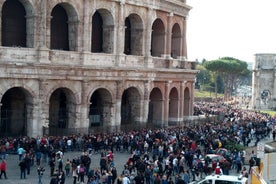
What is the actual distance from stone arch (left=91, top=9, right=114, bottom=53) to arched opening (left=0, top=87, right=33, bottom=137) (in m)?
6.76

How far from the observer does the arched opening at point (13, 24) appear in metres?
28.7

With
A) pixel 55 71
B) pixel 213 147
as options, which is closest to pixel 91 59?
pixel 55 71

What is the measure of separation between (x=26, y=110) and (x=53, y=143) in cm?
425

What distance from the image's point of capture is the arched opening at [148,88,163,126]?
37.3 metres

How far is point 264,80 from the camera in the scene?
69.2 metres

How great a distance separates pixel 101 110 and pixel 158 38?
855cm

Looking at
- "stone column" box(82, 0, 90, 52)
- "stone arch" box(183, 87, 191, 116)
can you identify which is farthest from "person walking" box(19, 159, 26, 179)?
"stone arch" box(183, 87, 191, 116)

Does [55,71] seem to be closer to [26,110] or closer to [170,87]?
[26,110]

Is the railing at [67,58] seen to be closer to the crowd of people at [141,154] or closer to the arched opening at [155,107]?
the arched opening at [155,107]

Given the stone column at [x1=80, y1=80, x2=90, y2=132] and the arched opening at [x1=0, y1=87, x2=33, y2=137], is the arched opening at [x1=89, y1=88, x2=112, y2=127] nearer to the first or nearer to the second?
the stone column at [x1=80, y1=80, x2=90, y2=132]

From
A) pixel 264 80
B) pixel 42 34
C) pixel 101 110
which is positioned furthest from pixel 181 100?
pixel 264 80

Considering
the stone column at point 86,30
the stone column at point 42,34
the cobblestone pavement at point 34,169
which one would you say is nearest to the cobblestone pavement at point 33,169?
the cobblestone pavement at point 34,169

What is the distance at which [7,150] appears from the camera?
24766mm

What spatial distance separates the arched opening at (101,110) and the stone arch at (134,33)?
4.57 meters
